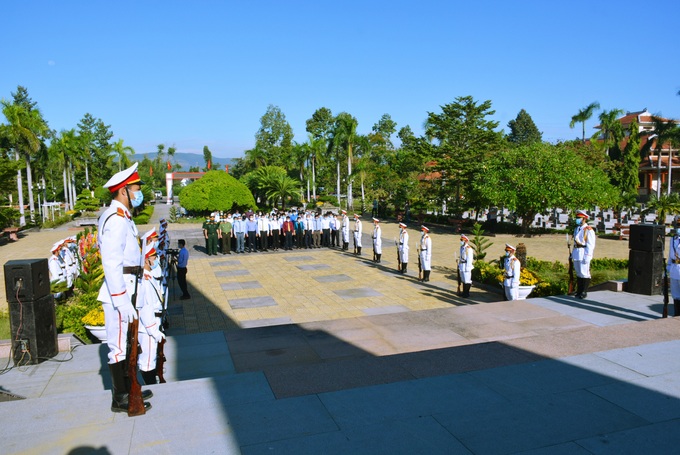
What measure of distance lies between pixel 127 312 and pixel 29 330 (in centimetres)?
298

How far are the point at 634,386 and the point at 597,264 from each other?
1009 cm

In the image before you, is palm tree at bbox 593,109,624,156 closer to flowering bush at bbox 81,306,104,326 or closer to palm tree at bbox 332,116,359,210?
palm tree at bbox 332,116,359,210

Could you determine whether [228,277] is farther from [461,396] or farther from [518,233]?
[518,233]

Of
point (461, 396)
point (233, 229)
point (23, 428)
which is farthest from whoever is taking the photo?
point (233, 229)

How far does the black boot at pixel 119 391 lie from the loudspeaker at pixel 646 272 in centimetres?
861

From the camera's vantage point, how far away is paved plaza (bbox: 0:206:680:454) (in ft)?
11.6

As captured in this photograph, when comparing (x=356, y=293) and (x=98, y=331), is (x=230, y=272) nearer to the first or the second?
(x=356, y=293)

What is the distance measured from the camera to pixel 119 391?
4.02 m

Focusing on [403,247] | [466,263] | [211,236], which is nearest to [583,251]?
[466,263]

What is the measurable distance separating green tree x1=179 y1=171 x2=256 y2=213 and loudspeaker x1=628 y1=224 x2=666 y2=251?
2660 centimetres

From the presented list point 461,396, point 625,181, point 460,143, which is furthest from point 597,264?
point 625,181

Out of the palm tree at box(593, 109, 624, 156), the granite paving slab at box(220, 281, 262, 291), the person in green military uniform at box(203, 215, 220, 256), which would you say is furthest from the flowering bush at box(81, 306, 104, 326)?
the palm tree at box(593, 109, 624, 156)

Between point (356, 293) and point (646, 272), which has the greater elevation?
point (646, 272)

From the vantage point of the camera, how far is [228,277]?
47.4ft
